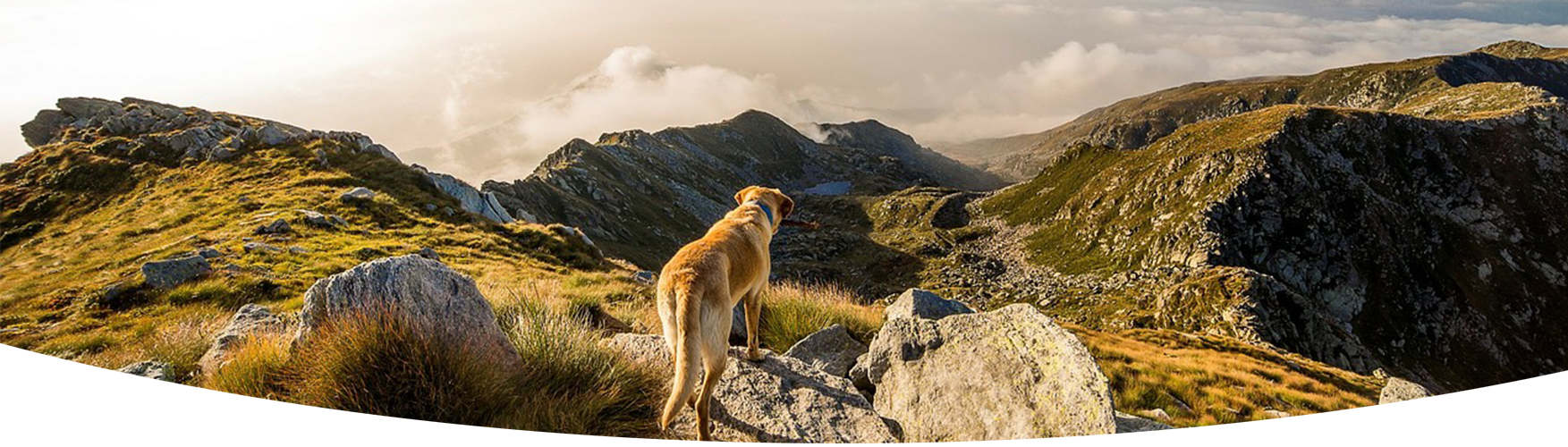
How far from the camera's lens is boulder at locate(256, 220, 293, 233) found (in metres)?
7.64

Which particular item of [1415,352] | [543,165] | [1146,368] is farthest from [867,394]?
[543,165]

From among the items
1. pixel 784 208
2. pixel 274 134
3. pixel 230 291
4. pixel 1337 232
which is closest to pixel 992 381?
pixel 784 208

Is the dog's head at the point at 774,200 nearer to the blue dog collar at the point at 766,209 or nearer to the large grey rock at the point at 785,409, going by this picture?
the blue dog collar at the point at 766,209

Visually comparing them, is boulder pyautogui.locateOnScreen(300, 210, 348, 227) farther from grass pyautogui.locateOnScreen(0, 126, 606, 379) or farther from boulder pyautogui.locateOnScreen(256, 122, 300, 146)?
boulder pyautogui.locateOnScreen(256, 122, 300, 146)

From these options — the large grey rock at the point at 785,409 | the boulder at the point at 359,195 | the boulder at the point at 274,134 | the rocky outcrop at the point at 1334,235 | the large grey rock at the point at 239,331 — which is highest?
the boulder at the point at 274,134

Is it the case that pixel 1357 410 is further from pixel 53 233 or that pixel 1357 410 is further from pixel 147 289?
pixel 53 233

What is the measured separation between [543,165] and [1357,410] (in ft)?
517

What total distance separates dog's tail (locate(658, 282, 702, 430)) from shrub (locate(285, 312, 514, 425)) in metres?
1.18

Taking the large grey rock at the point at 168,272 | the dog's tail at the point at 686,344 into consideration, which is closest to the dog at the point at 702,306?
the dog's tail at the point at 686,344

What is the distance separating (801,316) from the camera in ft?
29.7

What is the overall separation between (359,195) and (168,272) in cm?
398

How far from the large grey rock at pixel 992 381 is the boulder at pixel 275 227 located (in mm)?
8210

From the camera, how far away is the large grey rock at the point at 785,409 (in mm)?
3926

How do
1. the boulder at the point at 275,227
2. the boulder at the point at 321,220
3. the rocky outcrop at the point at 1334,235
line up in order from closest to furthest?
the rocky outcrop at the point at 1334,235, the boulder at the point at 275,227, the boulder at the point at 321,220
